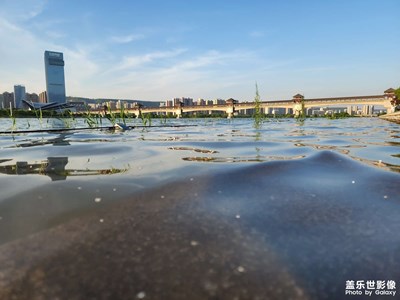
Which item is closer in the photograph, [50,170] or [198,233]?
[198,233]

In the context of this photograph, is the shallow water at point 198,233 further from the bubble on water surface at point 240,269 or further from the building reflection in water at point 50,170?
the building reflection in water at point 50,170

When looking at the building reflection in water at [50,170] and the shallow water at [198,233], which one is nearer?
the shallow water at [198,233]

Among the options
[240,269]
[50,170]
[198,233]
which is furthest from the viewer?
[50,170]

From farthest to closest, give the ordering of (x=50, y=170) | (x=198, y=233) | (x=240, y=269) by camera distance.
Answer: (x=50, y=170)
(x=198, y=233)
(x=240, y=269)

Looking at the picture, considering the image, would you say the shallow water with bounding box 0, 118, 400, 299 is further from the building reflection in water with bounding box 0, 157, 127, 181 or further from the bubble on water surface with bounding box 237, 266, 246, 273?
the building reflection in water with bounding box 0, 157, 127, 181

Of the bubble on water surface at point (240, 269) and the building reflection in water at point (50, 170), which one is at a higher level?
the building reflection in water at point (50, 170)

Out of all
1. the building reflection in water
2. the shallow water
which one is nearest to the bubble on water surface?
the shallow water

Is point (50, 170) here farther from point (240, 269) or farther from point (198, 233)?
point (240, 269)

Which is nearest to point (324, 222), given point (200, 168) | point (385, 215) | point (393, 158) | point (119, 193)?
point (385, 215)

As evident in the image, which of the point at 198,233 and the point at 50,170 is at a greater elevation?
the point at 50,170

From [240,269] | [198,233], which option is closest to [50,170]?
[198,233]

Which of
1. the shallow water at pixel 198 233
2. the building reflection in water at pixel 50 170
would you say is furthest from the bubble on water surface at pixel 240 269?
the building reflection in water at pixel 50 170

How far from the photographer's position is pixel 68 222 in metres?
1.94

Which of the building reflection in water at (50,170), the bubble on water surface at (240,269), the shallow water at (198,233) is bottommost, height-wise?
the bubble on water surface at (240,269)
